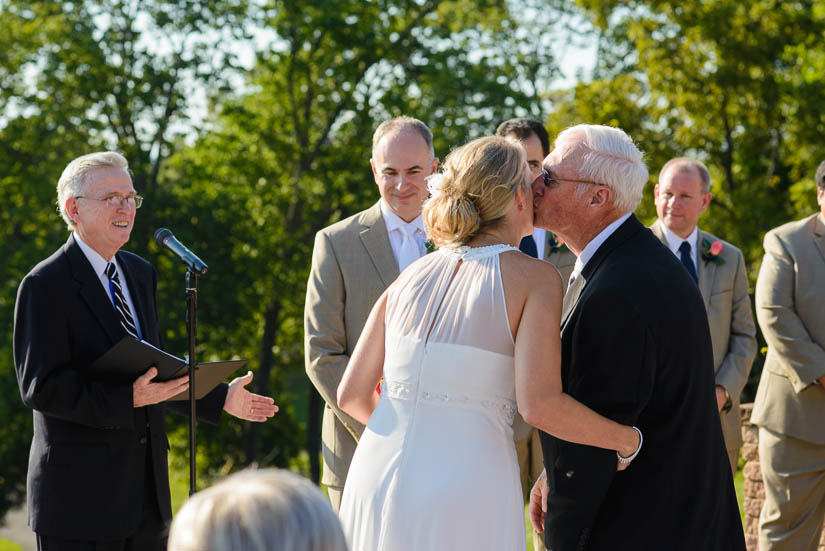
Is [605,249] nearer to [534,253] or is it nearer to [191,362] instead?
[191,362]

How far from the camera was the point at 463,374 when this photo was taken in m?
3.20

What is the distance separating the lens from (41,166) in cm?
2180

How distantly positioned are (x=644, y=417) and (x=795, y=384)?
3.18 m

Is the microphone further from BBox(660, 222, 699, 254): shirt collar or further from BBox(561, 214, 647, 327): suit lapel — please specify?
BBox(660, 222, 699, 254): shirt collar

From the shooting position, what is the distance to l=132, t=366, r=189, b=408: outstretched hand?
4016 mm

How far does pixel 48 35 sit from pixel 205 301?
6926mm

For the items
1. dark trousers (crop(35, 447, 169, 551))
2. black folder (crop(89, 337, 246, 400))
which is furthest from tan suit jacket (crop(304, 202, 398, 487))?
dark trousers (crop(35, 447, 169, 551))

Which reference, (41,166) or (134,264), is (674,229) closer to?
(134,264)

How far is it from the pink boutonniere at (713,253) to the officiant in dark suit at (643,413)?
3051 mm

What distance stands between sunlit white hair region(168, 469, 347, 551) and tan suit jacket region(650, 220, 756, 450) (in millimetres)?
4751

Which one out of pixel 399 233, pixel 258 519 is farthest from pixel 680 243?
pixel 258 519

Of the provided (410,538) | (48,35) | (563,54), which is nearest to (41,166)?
(48,35)

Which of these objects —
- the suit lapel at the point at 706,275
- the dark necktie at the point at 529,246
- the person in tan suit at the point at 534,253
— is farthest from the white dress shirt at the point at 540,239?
the suit lapel at the point at 706,275

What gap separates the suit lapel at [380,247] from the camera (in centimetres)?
484
